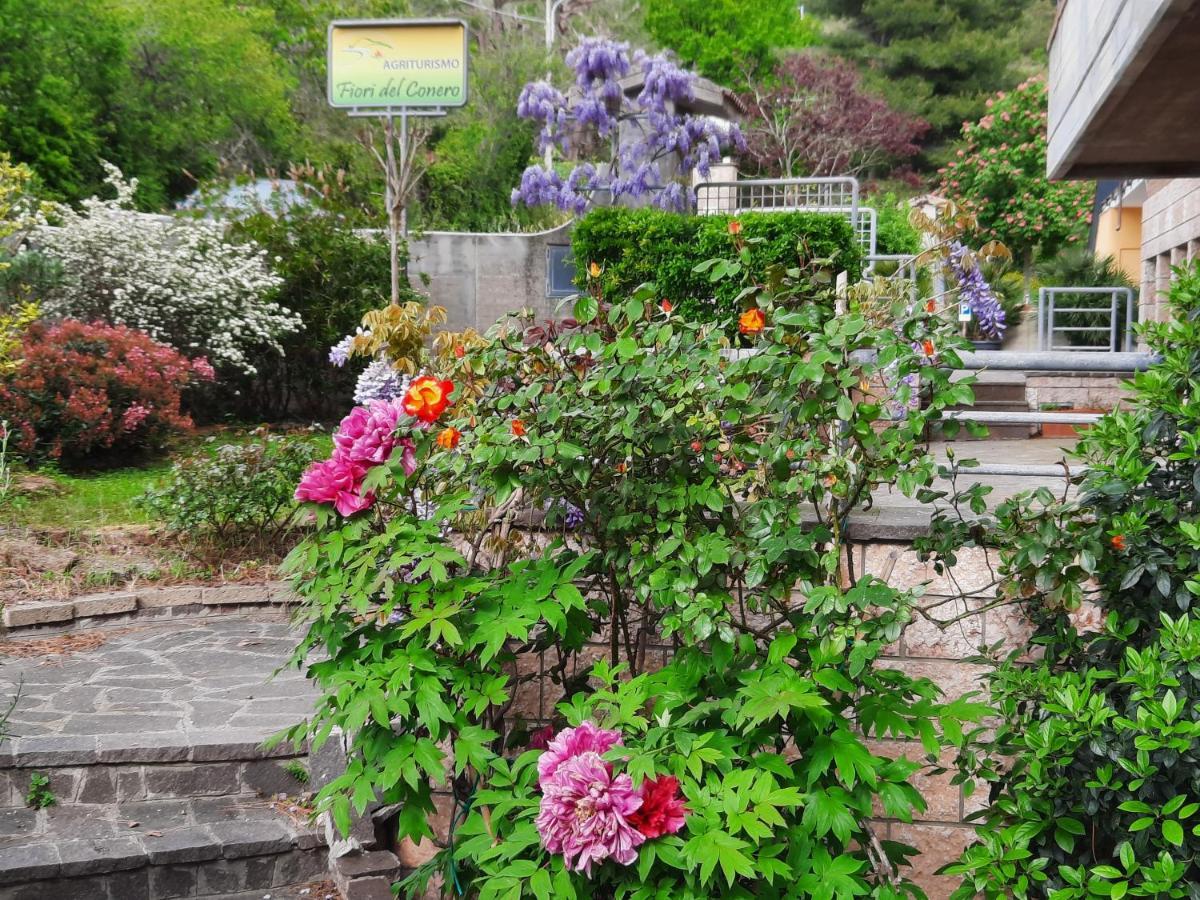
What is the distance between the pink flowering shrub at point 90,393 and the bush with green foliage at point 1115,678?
8.43 metres

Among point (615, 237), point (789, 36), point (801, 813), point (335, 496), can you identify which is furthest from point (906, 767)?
point (789, 36)

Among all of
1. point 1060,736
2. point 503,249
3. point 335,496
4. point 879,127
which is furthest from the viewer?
point 879,127

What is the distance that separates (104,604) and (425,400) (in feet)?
14.7

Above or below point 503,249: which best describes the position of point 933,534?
below

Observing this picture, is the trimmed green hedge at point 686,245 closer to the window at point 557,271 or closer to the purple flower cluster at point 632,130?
the window at point 557,271

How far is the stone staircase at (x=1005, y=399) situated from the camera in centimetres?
849

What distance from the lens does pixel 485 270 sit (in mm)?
15164

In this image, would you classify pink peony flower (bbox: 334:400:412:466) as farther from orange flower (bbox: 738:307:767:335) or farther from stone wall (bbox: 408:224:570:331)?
stone wall (bbox: 408:224:570:331)

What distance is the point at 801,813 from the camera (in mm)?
2881

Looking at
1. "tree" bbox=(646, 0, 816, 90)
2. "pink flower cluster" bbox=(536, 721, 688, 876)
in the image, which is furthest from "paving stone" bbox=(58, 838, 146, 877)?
"tree" bbox=(646, 0, 816, 90)

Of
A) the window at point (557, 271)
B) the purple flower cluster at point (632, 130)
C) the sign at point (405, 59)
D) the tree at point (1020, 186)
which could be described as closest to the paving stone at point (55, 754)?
the sign at point (405, 59)

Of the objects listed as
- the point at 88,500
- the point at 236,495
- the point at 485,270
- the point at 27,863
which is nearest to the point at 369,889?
the point at 27,863

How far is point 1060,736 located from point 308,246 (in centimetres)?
1194

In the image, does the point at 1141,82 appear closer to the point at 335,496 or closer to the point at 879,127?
the point at 335,496
